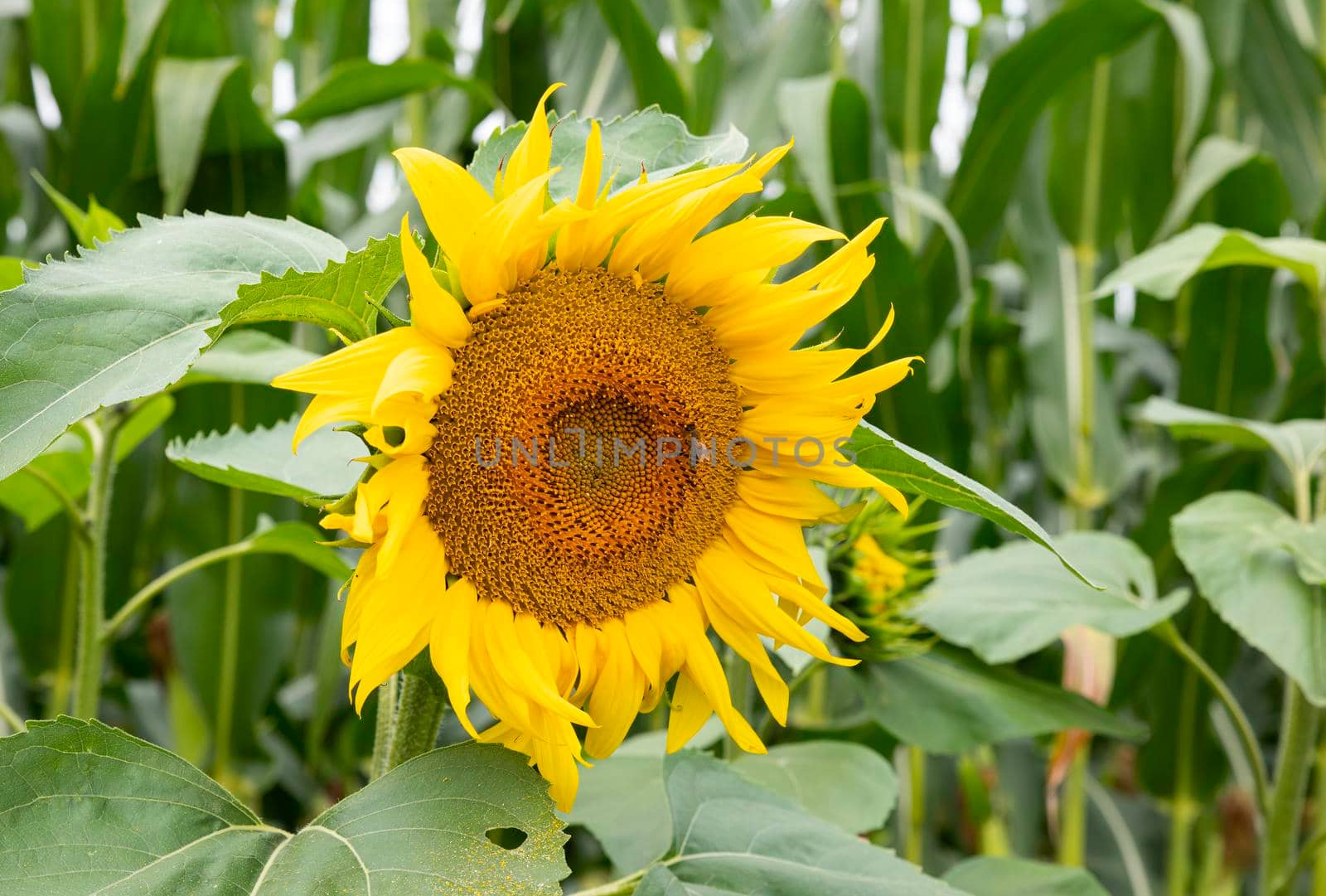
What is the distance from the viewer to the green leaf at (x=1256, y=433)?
2.89ft

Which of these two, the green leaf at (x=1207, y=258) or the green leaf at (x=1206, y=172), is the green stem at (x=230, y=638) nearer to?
the green leaf at (x=1207, y=258)


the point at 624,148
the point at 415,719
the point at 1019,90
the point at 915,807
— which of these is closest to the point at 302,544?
the point at 415,719

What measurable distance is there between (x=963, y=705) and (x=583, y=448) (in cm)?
49

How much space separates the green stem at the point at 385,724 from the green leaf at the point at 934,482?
235 millimetres

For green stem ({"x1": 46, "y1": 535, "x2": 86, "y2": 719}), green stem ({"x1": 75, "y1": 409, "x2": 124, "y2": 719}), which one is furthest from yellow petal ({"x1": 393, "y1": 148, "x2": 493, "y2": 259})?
green stem ({"x1": 46, "y1": 535, "x2": 86, "y2": 719})

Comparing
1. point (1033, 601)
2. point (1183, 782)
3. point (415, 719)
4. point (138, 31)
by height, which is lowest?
point (1183, 782)

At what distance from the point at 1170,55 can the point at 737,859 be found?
4.62 feet

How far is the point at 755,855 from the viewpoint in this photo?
21.1 inches

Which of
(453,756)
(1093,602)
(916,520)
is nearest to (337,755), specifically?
(916,520)

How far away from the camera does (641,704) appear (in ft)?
1.64

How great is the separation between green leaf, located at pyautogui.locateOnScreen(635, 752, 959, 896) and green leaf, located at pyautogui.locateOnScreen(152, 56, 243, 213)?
0.89 m

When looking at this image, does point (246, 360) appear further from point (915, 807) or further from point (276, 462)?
point (915, 807)

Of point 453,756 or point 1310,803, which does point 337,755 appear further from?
point 1310,803

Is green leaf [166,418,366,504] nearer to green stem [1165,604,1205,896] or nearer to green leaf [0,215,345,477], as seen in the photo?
green leaf [0,215,345,477]
